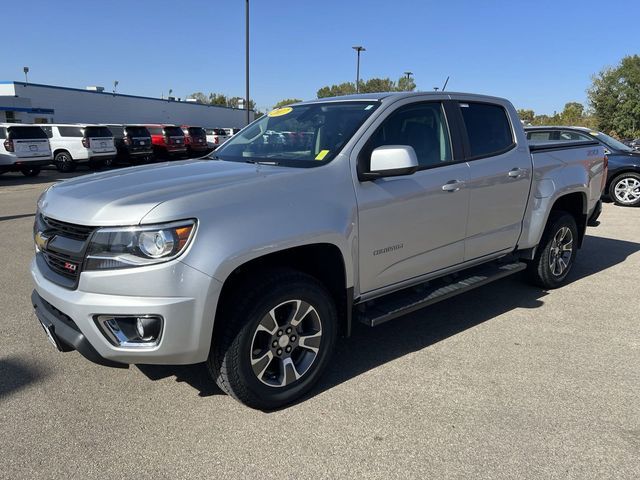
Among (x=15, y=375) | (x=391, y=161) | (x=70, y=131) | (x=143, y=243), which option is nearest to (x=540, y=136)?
(x=391, y=161)

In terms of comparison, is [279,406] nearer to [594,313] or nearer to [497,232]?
[497,232]

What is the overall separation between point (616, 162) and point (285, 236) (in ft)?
36.2

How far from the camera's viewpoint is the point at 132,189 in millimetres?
2840

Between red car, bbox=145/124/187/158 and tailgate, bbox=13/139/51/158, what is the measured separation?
18.6 ft

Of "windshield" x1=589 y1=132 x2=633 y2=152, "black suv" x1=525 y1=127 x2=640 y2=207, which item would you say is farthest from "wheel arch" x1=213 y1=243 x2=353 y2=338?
"windshield" x1=589 y1=132 x2=633 y2=152

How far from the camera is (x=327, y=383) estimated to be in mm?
3404

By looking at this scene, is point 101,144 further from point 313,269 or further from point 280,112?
point 313,269

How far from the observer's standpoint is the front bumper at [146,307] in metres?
2.52

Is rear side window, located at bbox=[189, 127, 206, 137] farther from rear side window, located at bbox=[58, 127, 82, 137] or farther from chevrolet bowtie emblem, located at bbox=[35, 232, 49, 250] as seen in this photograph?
chevrolet bowtie emblem, located at bbox=[35, 232, 49, 250]

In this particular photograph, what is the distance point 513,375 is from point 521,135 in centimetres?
232

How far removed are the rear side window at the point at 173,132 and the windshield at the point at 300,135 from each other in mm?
20579

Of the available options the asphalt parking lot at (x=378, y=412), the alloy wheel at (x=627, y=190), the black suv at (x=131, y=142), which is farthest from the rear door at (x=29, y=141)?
the alloy wheel at (x=627, y=190)

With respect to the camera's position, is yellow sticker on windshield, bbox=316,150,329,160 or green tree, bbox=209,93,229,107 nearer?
yellow sticker on windshield, bbox=316,150,329,160

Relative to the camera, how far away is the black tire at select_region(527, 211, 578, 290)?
200 inches
